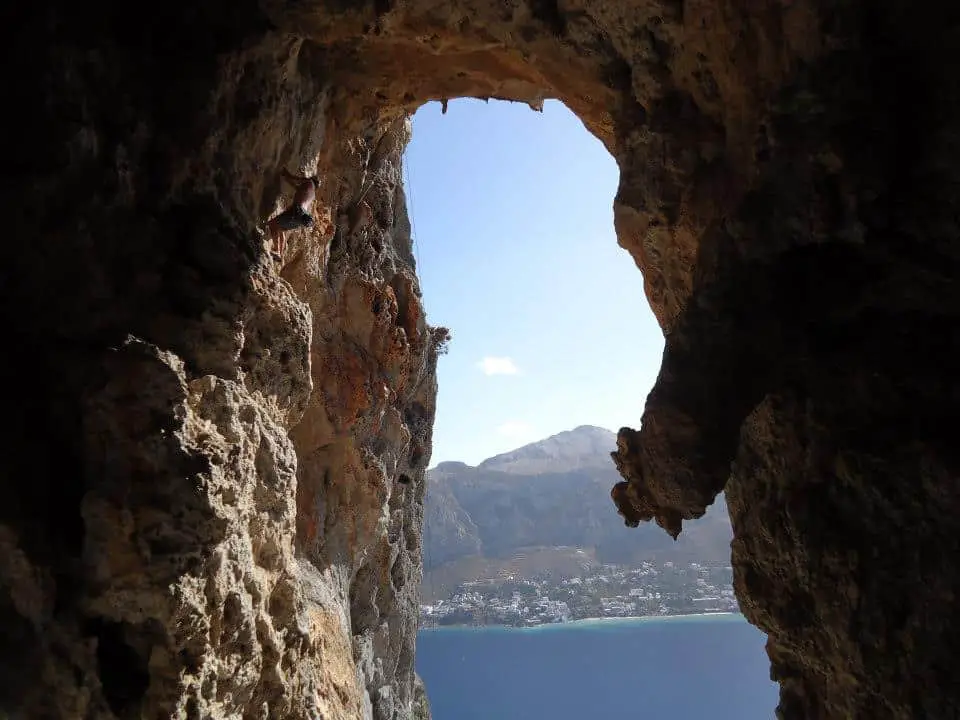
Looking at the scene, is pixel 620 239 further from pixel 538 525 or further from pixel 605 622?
pixel 538 525

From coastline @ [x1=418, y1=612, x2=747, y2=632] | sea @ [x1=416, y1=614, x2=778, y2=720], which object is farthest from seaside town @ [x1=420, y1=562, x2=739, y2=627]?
sea @ [x1=416, y1=614, x2=778, y2=720]

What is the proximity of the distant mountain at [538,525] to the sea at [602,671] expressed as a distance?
13.1 metres

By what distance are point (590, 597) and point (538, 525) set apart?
1836cm

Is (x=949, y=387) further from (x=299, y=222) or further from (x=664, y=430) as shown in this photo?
(x=299, y=222)

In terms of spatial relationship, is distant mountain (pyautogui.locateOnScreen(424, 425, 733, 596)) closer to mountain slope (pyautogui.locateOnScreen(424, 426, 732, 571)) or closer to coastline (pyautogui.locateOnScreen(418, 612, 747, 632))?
mountain slope (pyautogui.locateOnScreen(424, 426, 732, 571))

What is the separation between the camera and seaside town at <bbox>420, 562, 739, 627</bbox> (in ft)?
181

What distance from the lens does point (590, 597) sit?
57.3m

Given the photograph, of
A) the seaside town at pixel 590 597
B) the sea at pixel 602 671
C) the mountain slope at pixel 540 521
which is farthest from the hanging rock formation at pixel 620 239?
the mountain slope at pixel 540 521

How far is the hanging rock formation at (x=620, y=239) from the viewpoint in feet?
8.75

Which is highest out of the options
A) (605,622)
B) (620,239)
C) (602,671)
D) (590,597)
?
(620,239)

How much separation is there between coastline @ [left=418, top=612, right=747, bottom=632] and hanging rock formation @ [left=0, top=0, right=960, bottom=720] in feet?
174

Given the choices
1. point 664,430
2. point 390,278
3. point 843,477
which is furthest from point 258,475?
point 390,278

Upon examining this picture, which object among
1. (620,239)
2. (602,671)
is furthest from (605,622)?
(620,239)

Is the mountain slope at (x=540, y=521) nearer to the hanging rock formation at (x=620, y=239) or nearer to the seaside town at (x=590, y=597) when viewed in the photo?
the seaside town at (x=590, y=597)
